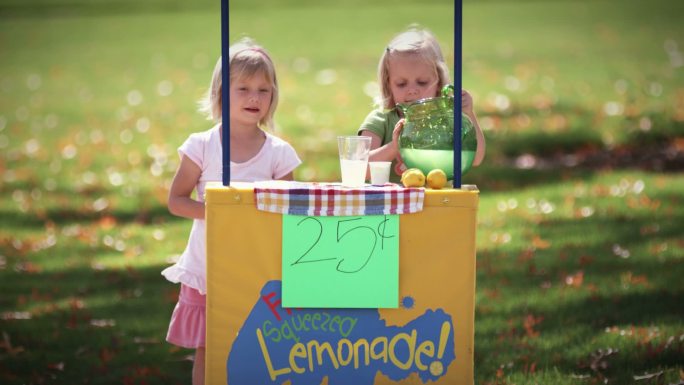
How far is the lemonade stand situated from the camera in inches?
141

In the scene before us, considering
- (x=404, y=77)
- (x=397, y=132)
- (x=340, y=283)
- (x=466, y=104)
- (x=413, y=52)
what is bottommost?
(x=340, y=283)

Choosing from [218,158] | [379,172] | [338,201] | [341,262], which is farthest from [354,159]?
[218,158]

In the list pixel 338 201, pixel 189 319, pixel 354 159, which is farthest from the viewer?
pixel 189 319

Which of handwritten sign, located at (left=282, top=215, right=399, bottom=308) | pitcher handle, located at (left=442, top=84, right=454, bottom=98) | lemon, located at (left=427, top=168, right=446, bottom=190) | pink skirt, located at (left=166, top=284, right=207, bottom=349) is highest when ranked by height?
pitcher handle, located at (left=442, top=84, right=454, bottom=98)

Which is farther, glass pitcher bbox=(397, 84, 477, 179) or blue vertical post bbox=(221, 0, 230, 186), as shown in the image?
glass pitcher bbox=(397, 84, 477, 179)

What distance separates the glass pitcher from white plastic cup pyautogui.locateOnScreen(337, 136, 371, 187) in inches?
6.5

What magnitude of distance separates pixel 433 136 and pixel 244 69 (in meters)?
0.89

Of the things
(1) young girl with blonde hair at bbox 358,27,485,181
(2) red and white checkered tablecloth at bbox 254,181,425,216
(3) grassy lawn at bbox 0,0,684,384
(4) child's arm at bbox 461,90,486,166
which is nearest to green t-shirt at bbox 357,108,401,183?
(1) young girl with blonde hair at bbox 358,27,485,181

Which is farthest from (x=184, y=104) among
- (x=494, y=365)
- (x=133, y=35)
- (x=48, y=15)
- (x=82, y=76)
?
(x=48, y=15)

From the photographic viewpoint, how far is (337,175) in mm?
9680

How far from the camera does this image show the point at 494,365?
5.12 m

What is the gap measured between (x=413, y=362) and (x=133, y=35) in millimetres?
16796

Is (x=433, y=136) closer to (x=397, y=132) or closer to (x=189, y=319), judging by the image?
(x=397, y=132)

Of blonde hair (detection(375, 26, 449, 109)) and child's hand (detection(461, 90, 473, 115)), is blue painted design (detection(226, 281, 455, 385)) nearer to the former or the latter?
child's hand (detection(461, 90, 473, 115))
